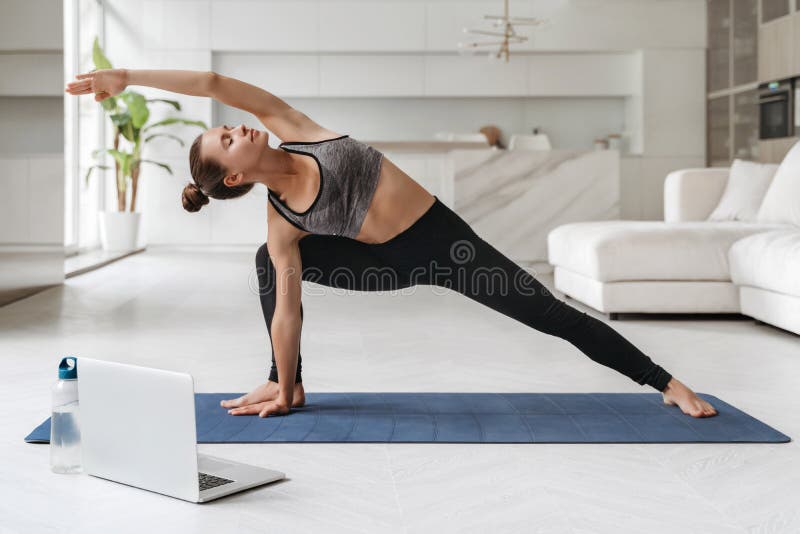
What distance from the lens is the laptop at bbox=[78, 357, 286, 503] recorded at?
1719mm

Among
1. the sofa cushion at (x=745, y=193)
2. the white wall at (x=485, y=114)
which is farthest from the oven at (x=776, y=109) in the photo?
the sofa cushion at (x=745, y=193)

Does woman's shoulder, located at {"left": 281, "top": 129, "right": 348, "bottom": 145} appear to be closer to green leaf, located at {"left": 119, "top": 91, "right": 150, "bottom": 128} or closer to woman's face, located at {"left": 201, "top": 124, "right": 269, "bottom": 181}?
woman's face, located at {"left": 201, "top": 124, "right": 269, "bottom": 181}

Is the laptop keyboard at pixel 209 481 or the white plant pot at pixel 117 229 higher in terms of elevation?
the white plant pot at pixel 117 229

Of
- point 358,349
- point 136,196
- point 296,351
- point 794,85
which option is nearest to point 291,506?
point 296,351

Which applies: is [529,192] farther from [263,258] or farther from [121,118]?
[263,258]

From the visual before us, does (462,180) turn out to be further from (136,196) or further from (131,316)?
(136,196)

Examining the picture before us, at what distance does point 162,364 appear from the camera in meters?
3.26

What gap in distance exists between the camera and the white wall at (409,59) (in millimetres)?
9008

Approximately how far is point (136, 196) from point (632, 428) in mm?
7469

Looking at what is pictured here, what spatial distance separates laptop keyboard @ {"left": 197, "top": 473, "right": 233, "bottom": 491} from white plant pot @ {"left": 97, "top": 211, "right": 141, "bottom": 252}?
22.8ft

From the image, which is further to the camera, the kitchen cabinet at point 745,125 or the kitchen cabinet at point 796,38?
the kitchen cabinet at point 745,125

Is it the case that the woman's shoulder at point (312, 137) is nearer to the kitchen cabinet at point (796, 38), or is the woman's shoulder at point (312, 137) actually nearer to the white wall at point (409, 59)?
the kitchen cabinet at point (796, 38)

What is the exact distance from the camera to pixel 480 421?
2.40 m

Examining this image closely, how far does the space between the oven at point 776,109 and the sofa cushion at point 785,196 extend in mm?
2463
